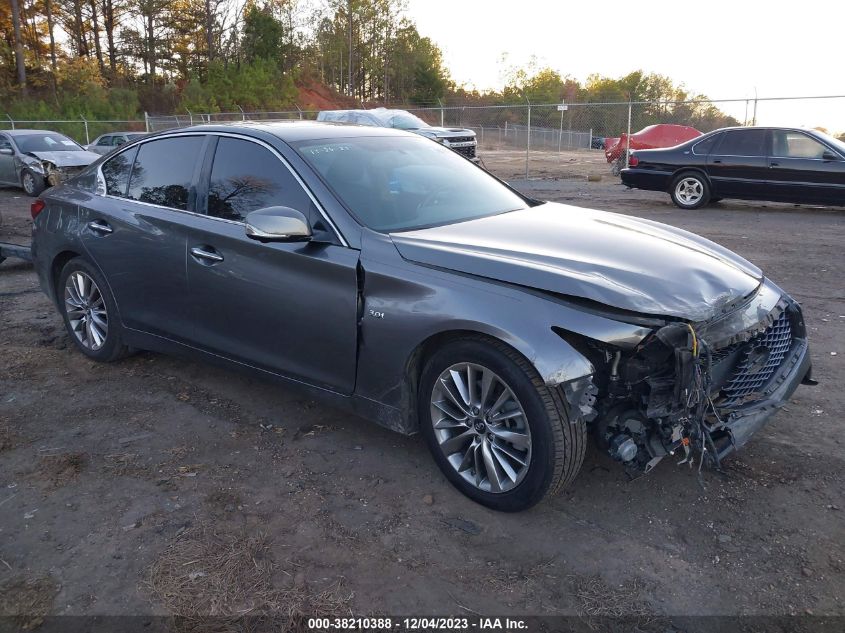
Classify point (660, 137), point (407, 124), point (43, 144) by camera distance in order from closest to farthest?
point (43, 144) < point (407, 124) < point (660, 137)

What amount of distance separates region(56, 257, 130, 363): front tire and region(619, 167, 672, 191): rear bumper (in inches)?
430

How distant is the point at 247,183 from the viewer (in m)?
3.99

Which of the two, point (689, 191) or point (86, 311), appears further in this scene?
point (689, 191)

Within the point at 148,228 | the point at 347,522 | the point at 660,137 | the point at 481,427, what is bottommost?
the point at 347,522

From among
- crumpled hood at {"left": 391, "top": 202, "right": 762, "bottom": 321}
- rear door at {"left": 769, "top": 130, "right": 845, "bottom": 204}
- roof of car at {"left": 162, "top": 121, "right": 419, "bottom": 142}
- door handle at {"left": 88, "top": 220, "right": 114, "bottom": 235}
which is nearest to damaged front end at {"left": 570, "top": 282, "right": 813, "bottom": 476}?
crumpled hood at {"left": 391, "top": 202, "right": 762, "bottom": 321}

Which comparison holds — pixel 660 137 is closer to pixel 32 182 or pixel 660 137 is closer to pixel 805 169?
pixel 805 169

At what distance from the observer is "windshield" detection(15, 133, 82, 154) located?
15.5m

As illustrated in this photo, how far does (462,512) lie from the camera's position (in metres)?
3.21

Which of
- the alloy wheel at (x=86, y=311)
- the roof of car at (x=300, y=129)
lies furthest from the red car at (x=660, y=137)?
the alloy wheel at (x=86, y=311)

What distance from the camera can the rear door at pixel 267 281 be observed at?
3508 mm

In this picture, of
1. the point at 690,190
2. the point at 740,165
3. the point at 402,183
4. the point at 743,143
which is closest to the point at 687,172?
the point at 690,190

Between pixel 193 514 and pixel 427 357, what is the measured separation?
131 cm

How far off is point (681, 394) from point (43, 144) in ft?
54.8

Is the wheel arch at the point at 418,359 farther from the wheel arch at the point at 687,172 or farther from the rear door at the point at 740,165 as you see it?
the wheel arch at the point at 687,172
